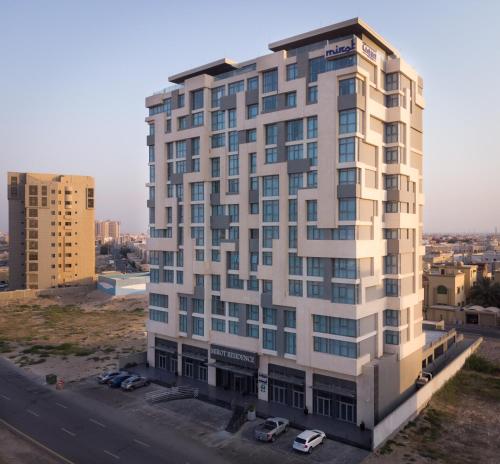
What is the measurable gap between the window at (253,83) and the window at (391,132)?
13615mm

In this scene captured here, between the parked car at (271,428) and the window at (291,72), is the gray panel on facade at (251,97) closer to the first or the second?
the window at (291,72)

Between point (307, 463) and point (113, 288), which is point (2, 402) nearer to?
point (307, 463)

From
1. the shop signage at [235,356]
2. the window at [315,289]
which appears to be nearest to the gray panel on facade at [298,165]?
the window at [315,289]

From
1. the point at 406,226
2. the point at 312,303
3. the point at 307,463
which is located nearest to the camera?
the point at 307,463

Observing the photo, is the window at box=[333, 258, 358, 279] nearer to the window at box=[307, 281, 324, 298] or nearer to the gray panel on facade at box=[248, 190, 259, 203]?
the window at box=[307, 281, 324, 298]

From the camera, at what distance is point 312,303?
1599 inches

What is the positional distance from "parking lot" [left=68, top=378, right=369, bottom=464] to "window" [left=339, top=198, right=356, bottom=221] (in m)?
18.7

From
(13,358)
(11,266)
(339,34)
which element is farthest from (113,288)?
(339,34)

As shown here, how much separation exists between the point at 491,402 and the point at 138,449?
3420 centimetres

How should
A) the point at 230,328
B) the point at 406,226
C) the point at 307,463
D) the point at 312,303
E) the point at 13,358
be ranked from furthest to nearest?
1. the point at 13,358
2. the point at 230,328
3. the point at 406,226
4. the point at 312,303
5. the point at 307,463

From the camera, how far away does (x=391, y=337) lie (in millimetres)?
43469

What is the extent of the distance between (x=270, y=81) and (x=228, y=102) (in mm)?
5456

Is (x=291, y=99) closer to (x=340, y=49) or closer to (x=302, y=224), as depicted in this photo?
(x=340, y=49)

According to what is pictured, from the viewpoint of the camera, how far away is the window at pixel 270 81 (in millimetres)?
43812
